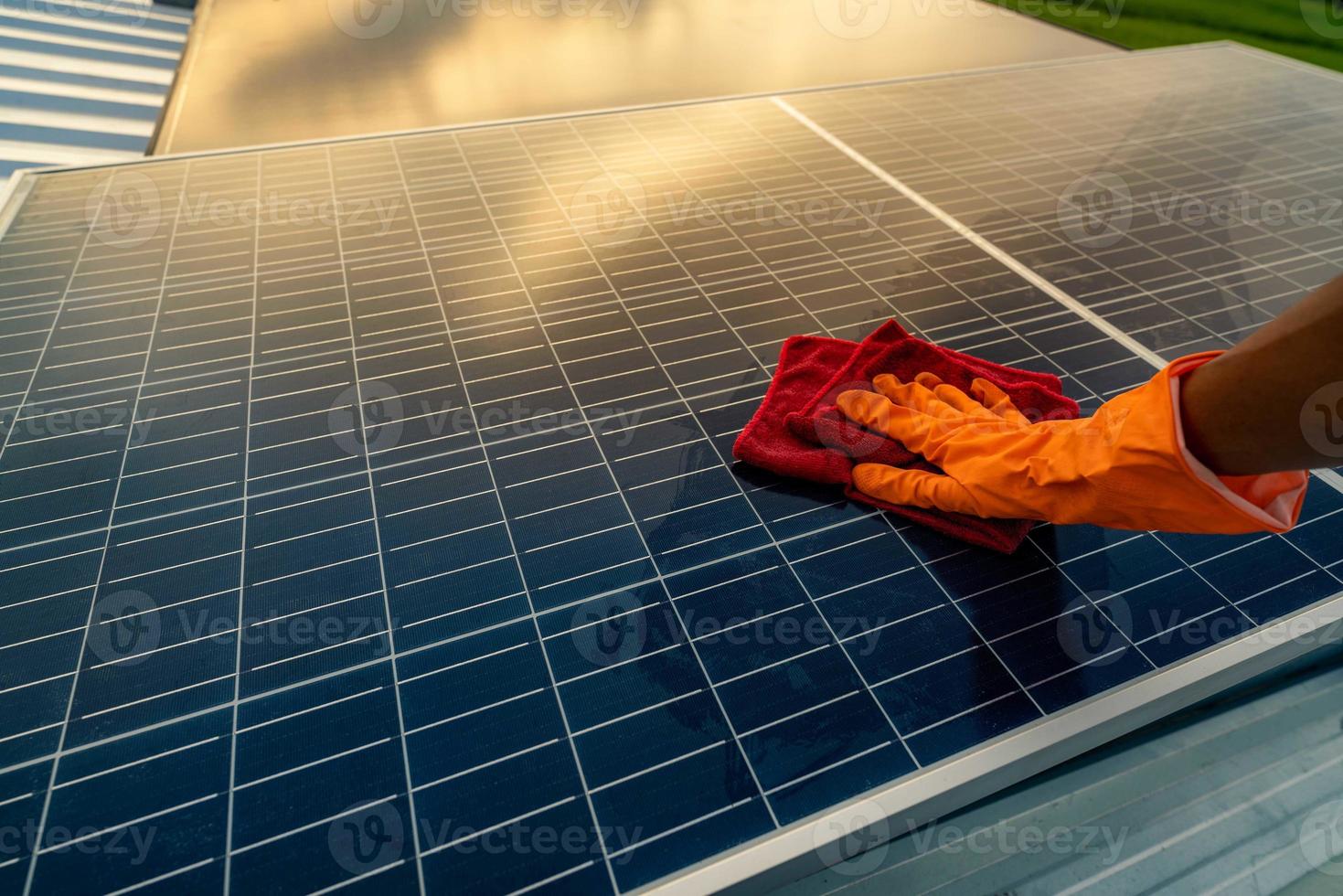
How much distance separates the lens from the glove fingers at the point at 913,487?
2012mm

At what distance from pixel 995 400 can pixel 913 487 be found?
0.53 metres

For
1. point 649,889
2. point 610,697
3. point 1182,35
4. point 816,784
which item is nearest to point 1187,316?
point 816,784

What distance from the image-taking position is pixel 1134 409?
5.07ft

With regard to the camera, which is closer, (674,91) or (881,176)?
(881,176)

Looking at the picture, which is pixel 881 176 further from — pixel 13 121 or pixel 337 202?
pixel 13 121

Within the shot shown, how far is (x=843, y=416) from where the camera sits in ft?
7.58

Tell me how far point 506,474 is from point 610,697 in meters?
0.78

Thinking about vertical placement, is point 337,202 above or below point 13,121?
below
